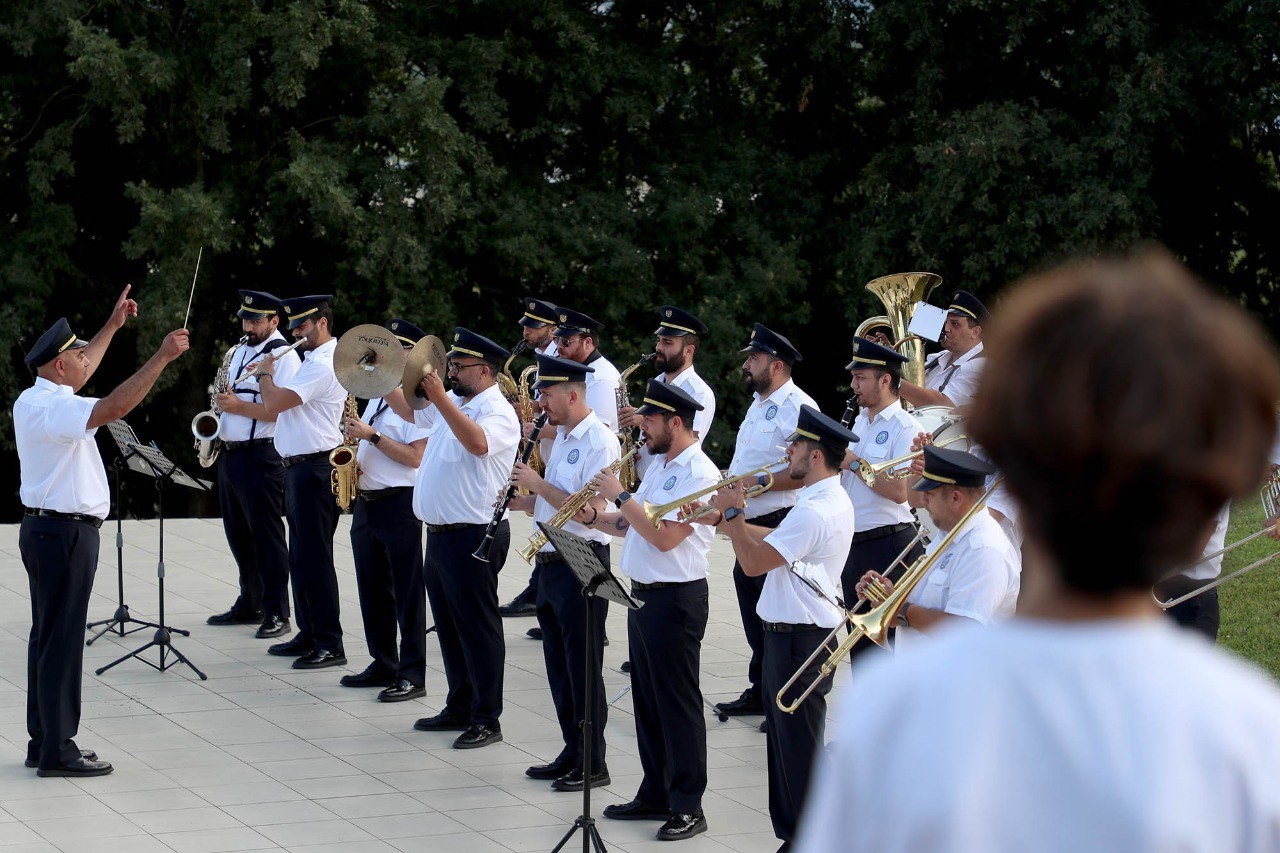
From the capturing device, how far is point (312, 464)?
10.5 meters

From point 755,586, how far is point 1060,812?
7806mm

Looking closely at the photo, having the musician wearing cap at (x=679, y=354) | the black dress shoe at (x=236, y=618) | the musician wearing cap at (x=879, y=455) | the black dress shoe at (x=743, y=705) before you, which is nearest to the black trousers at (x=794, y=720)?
the musician wearing cap at (x=879, y=455)

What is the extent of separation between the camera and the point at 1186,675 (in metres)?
1.42

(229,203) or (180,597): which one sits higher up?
(229,203)

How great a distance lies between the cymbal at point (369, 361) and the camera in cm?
938

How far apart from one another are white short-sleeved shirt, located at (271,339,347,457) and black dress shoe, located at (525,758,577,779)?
3307mm

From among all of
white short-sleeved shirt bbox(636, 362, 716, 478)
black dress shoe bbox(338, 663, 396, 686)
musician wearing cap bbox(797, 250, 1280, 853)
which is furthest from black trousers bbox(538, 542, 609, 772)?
musician wearing cap bbox(797, 250, 1280, 853)

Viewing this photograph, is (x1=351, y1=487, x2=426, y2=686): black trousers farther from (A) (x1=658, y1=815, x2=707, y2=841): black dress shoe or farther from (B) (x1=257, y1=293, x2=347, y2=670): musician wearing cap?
(A) (x1=658, y1=815, x2=707, y2=841): black dress shoe

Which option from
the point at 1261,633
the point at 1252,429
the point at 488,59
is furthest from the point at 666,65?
the point at 1252,429

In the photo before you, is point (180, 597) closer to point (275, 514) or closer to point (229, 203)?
point (275, 514)

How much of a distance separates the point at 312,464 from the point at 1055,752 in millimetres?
9473

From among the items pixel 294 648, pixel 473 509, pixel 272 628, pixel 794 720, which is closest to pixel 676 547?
pixel 794 720

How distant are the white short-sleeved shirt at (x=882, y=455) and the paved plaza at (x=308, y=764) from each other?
1.49 m

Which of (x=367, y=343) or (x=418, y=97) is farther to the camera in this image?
(x=418, y=97)
